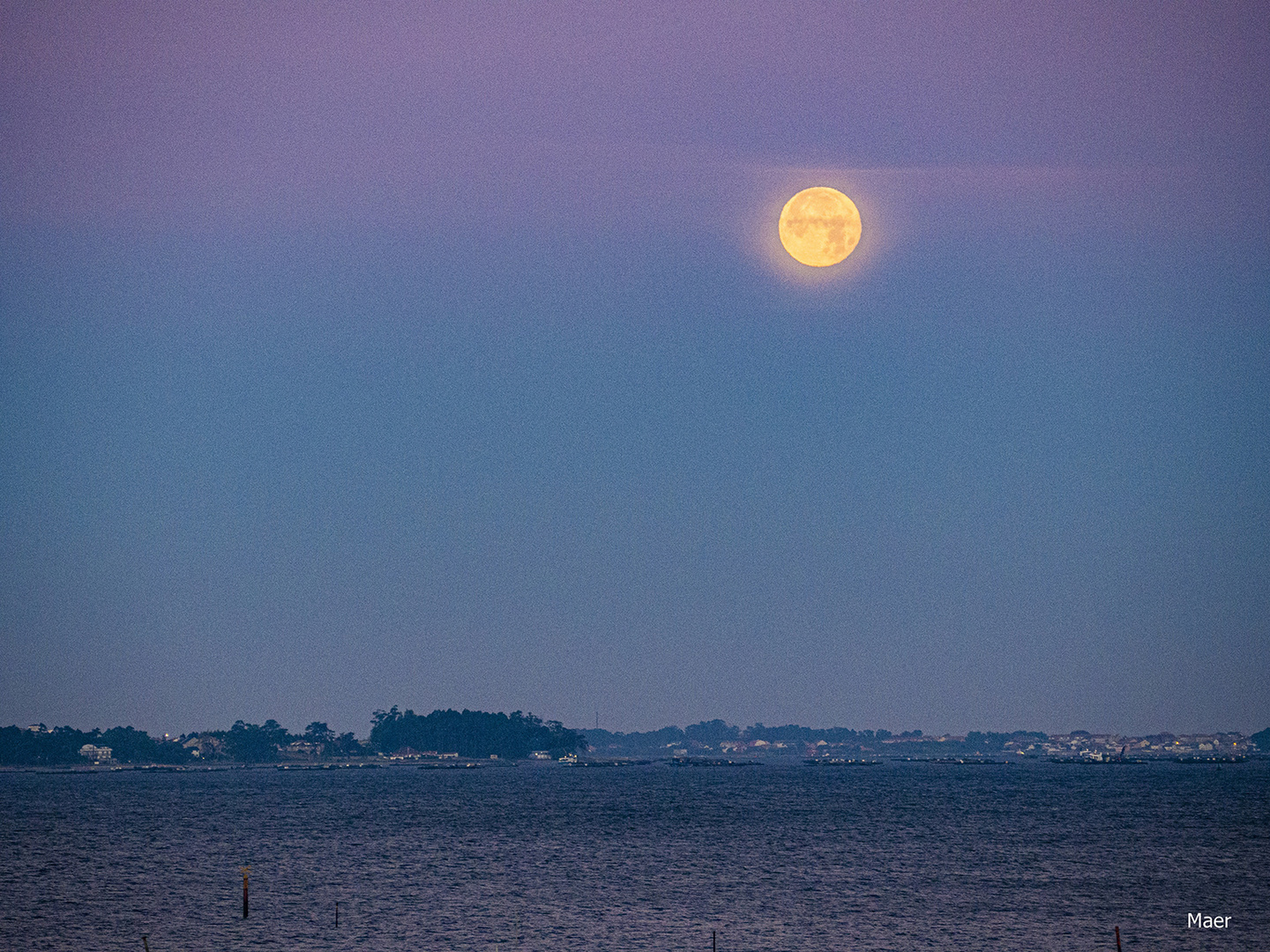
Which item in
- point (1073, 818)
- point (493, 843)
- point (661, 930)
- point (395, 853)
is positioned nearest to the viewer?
point (661, 930)

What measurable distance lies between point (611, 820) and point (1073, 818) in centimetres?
6460

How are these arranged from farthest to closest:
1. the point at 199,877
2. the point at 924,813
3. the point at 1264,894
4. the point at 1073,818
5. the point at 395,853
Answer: the point at 924,813, the point at 1073,818, the point at 395,853, the point at 199,877, the point at 1264,894

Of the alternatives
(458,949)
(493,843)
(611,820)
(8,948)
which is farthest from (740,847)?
(8,948)

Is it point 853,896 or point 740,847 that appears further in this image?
point 740,847

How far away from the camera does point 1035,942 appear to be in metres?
77.2

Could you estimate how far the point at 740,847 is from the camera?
137m

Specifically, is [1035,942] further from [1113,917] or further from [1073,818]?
[1073,818]

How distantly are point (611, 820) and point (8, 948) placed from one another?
381 feet

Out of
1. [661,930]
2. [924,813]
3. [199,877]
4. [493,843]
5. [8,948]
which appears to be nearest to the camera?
[8,948]

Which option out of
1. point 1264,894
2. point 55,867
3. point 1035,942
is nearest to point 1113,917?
point 1035,942

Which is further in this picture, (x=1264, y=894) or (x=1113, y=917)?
(x=1264, y=894)

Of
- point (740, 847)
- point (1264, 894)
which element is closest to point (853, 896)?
point (1264, 894)

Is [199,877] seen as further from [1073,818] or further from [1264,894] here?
[1073,818]

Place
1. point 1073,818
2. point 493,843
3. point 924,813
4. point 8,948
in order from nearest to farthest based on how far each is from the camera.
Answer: point 8,948 → point 493,843 → point 1073,818 → point 924,813
